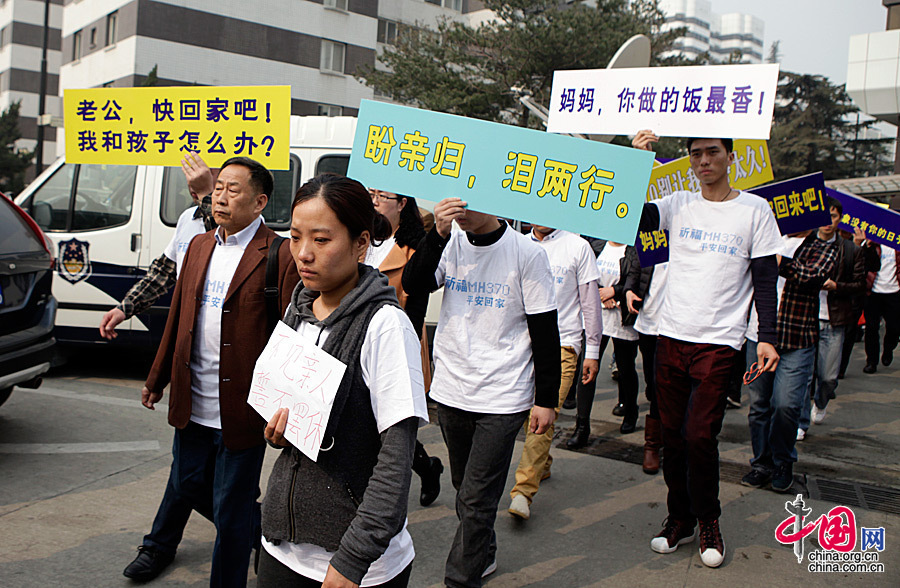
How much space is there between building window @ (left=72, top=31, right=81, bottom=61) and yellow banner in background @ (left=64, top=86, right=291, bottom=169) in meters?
32.7

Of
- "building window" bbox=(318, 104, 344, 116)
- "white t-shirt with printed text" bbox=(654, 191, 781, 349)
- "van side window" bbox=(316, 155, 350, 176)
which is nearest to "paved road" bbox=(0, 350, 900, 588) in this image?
"white t-shirt with printed text" bbox=(654, 191, 781, 349)

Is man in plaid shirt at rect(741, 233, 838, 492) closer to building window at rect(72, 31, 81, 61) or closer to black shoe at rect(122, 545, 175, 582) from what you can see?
black shoe at rect(122, 545, 175, 582)

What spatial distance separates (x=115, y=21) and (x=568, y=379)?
99.9 feet

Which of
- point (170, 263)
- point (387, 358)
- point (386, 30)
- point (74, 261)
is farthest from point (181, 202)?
point (386, 30)

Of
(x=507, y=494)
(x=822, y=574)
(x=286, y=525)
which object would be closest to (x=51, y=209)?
(x=507, y=494)

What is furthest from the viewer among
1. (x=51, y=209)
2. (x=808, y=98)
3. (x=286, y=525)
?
(x=808, y=98)

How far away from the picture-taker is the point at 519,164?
3.33 m

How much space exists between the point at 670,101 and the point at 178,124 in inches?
105

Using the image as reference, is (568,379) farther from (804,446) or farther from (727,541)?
(804,446)

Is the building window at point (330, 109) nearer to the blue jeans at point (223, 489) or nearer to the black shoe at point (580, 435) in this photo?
the black shoe at point (580, 435)

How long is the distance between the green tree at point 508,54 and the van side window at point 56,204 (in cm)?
1582

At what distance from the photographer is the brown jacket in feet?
10.1

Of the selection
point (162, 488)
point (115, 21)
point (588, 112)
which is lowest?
point (162, 488)

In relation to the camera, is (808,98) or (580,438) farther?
(808,98)
